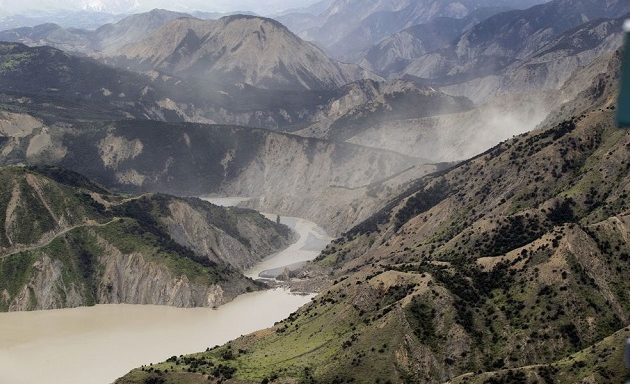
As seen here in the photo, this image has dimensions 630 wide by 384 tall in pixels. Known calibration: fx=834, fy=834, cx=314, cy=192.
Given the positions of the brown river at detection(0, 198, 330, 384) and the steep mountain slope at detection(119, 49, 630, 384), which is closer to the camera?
the steep mountain slope at detection(119, 49, 630, 384)

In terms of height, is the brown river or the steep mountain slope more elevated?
the brown river

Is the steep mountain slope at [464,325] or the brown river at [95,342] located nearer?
the steep mountain slope at [464,325]

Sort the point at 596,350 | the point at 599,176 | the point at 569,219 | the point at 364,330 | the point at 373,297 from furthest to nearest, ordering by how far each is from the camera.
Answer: the point at 599,176, the point at 569,219, the point at 373,297, the point at 364,330, the point at 596,350

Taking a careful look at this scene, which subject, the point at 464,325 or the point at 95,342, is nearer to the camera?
the point at 464,325

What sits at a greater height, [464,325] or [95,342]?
[95,342]

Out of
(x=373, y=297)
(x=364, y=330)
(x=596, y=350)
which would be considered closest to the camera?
(x=596, y=350)

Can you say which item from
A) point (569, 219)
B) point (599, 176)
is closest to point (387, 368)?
point (569, 219)

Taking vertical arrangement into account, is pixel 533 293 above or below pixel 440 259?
below

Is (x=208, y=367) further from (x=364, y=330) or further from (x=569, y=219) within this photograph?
(x=569, y=219)

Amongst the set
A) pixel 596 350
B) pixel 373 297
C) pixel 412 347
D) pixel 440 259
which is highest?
pixel 440 259

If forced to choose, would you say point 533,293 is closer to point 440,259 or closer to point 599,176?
point 440,259

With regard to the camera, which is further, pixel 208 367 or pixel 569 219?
pixel 569 219
